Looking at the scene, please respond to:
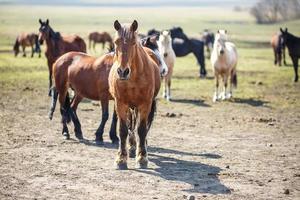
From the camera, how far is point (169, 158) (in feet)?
30.1

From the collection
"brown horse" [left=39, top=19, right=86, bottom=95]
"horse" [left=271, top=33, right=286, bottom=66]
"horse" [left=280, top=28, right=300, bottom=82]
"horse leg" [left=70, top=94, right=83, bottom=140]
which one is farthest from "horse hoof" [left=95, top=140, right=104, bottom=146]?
"horse" [left=271, top=33, right=286, bottom=66]

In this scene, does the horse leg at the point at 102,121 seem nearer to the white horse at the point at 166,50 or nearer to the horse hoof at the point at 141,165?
the horse hoof at the point at 141,165

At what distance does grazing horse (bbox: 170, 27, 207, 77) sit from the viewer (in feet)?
77.0

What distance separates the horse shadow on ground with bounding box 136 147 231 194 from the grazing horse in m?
14.1

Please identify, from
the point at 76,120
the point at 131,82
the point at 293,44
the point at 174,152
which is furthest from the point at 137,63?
the point at 293,44

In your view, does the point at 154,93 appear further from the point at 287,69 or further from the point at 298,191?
the point at 287,69

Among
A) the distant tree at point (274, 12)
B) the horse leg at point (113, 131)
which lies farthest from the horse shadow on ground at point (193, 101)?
the distant tree at point (274, 12)

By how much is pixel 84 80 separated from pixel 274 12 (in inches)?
3381

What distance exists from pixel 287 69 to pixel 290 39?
4.24m

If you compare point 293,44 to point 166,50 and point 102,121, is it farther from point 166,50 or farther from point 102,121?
point 102,121

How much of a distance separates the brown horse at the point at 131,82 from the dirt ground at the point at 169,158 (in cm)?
46

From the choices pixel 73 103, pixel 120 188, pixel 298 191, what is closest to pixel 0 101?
pixel 73 103

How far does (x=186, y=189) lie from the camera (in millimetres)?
7285

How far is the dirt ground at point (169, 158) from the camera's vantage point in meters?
7.23
